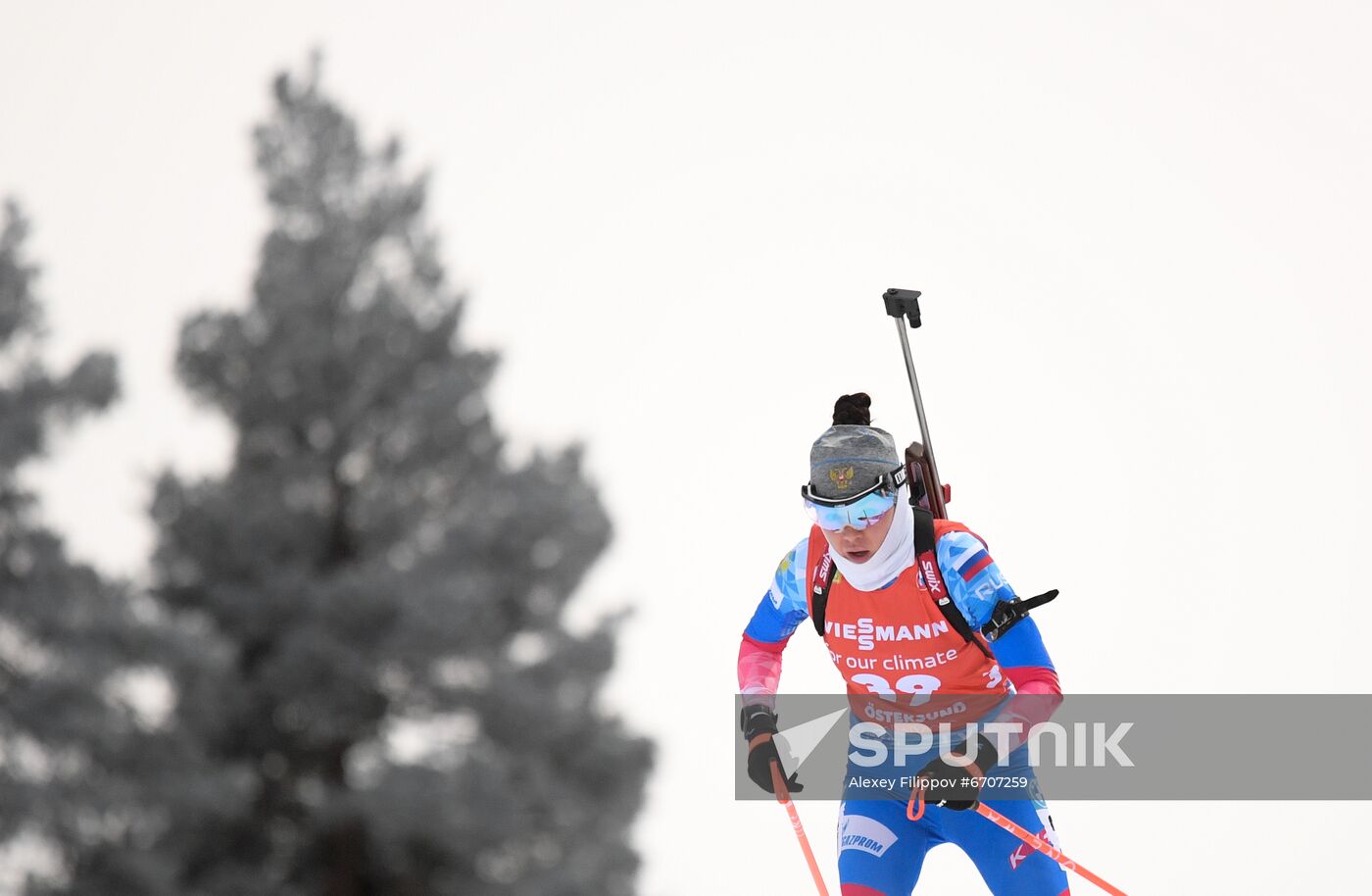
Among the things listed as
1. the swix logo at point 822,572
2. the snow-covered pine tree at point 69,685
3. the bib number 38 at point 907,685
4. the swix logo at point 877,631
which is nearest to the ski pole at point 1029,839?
the bib number 38 at point 907,685

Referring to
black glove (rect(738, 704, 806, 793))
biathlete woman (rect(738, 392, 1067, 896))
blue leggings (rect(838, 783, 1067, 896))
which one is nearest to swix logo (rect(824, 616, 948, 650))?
biathlete woman (rect(738, 392, 1067, 896))

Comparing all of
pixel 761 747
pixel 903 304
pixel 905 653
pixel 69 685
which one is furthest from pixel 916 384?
pixel 69 685

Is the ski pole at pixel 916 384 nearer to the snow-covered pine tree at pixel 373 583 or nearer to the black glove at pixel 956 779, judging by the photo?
the black glove at pixel 956 779

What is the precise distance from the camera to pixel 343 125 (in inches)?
741

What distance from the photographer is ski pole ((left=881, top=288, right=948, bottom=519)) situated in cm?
604

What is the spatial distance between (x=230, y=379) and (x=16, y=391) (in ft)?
10.3

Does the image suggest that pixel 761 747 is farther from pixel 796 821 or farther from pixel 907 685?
pixel 907 685

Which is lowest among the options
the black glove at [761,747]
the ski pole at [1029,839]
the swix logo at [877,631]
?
the ski pole at [1029,839]

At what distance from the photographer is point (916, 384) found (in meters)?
6.12

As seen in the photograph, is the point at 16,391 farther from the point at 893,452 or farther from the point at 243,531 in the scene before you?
the point at 893,452

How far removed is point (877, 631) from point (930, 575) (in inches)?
11.9

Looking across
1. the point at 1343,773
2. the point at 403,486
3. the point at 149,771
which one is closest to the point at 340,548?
the point at 403,486

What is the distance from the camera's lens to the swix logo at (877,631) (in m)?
5.55

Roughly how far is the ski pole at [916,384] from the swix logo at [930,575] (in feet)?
1.45
